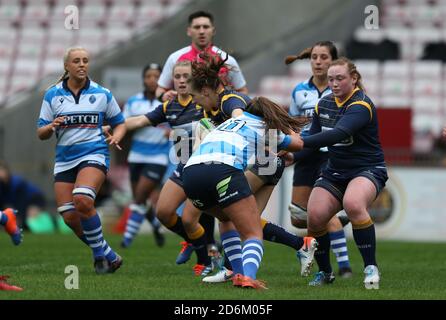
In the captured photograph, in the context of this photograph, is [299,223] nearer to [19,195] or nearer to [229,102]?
[229,102]

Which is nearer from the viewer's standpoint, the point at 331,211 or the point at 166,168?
the point at 331,211

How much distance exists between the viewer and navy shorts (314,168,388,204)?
27.9ft

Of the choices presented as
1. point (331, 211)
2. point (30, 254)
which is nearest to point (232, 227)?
point (331, 211)

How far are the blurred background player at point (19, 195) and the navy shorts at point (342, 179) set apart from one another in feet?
35.8

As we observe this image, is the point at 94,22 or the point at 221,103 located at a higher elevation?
the point at 94,22

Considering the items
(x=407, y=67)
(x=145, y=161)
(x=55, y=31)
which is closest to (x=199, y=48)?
(x=145, y=161)

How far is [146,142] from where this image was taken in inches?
575

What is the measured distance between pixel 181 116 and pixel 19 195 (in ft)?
31.0

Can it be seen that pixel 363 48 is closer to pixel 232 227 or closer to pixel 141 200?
pixel 141 200

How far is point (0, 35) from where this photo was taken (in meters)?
25.6

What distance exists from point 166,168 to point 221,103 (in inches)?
254

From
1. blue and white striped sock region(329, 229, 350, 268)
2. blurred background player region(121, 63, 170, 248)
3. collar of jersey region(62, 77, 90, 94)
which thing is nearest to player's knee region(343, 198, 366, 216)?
blue and white striped sock region(329, 229, 350, 268)
